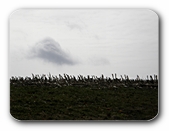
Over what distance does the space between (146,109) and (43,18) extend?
1.54 metres

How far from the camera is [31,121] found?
84.7 inches

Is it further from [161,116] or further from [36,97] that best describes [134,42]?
[36,97]

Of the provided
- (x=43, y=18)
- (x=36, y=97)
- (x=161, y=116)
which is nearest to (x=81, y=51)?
(x=43, y=18)

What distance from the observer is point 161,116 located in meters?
2.19

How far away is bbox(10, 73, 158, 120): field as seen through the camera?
2152 millimetres

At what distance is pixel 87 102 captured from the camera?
218cm

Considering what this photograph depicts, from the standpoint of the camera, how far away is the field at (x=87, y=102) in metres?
2.15

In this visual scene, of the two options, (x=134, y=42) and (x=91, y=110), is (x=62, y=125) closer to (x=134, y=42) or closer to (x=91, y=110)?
(x=91, y=110)

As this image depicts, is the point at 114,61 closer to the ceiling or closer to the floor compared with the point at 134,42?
closer to the floor

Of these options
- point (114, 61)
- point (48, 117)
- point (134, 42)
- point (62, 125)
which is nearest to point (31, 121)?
point (48, 117)
